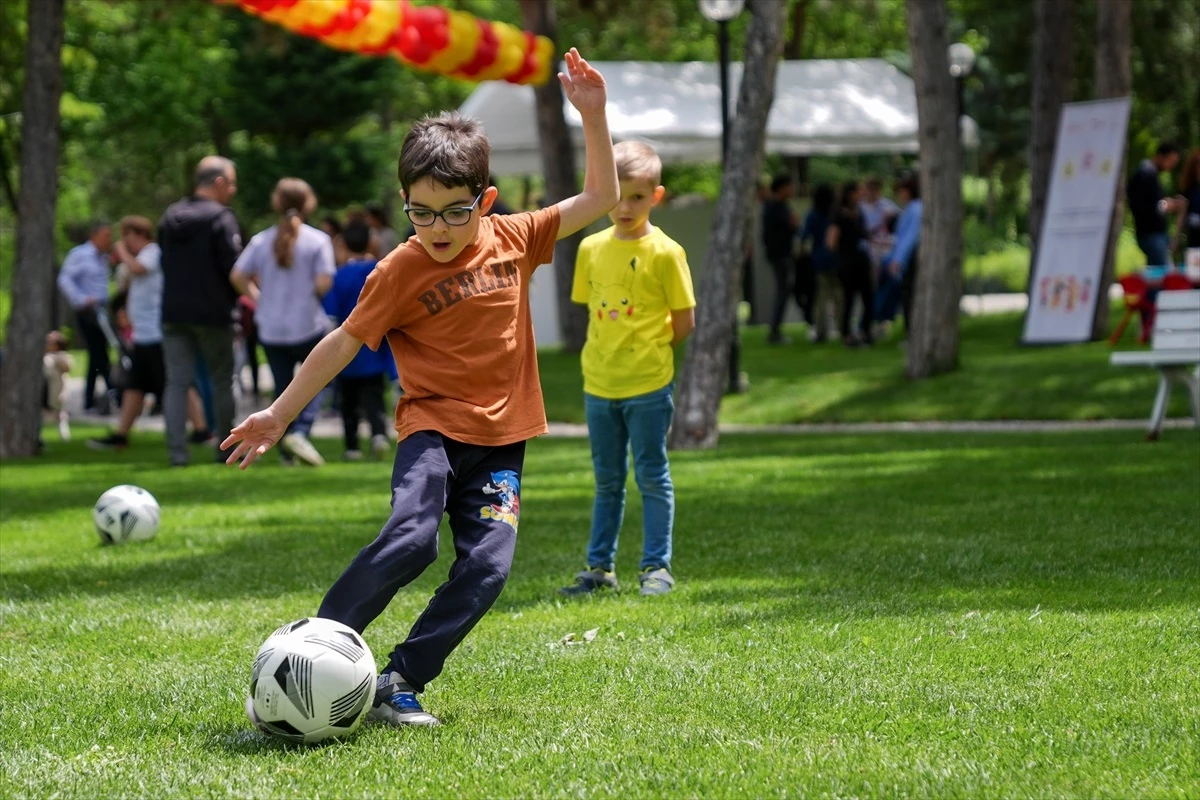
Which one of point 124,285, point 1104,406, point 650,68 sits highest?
point 650,68

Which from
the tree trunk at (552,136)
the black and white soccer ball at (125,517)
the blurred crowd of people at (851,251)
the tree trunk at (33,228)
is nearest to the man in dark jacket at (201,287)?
the tree trunk at (33,228)

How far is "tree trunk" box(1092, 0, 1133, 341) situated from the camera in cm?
1995

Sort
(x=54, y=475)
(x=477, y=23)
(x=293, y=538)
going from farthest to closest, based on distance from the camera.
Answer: (x=477, y=23) < (x=54, y=475) < (x=293, y=538)

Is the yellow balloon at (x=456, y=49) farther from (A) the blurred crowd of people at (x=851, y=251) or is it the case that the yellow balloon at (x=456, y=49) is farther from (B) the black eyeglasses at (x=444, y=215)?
(B) the black eyeglasses at (x=444, y=215)

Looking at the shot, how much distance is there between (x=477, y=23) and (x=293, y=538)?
14.9 metres

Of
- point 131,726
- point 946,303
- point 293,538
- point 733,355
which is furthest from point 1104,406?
point 131,726

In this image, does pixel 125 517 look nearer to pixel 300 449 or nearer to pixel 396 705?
pixel 300 449

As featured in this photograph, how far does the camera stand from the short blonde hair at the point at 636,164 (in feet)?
23.0

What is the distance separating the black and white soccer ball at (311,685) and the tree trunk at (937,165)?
1337 cm

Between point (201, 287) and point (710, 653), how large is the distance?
8419 millimetres

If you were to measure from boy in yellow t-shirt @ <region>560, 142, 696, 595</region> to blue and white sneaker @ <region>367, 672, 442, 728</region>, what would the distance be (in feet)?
7.69

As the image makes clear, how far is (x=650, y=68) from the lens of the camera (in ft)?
88.7

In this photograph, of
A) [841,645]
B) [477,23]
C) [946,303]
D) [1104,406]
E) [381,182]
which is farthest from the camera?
[381,182]

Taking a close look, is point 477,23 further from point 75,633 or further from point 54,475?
point 75,633
